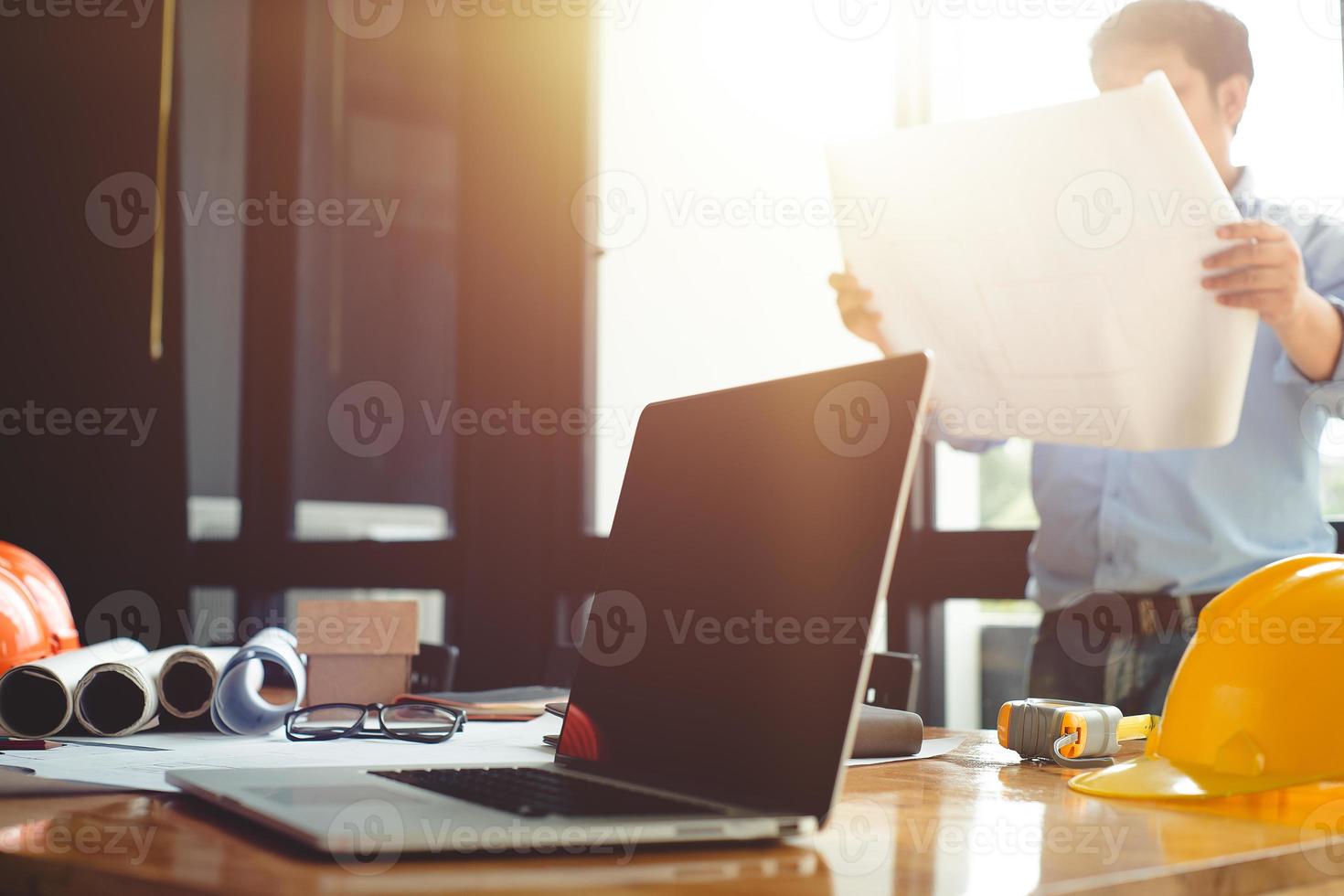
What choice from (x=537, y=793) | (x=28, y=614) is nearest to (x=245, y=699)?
(x=28, y=614)

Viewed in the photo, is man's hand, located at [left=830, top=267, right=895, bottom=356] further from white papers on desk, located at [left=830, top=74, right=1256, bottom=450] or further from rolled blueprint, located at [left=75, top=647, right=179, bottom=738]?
rolled blueprint, located at [left=75, top=647, right=179, bottom=738]

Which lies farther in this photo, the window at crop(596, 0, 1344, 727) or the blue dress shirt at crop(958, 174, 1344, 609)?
the window at crop(596, 0, 1344, 727)

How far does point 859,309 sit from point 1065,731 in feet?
2.58

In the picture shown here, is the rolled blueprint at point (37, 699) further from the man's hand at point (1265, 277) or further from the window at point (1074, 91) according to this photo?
the window at point (1074, 91)

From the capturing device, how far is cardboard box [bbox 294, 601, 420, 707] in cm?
148

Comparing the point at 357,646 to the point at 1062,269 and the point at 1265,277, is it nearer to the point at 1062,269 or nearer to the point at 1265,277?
the point at 1062,269

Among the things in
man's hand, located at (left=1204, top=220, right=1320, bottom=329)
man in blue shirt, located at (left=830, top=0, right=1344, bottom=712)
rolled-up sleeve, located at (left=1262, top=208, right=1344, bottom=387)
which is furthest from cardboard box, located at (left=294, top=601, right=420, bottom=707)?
rolled-up sleeve, located at (left=1262, top=208, right=1344, bottom=387)

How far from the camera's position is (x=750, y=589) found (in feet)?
2.87

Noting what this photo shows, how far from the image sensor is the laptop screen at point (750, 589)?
76 cm

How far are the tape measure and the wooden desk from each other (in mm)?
195

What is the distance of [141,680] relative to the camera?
128 centimetres

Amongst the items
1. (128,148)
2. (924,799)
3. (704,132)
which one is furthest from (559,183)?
(924,799)

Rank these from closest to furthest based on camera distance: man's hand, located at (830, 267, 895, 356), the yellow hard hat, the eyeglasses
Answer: the yellow hard hat
the eyeglasses
man's hand, located at (830, 267, 895, 356)

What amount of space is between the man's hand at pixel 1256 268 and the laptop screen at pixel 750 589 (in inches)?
26.8
